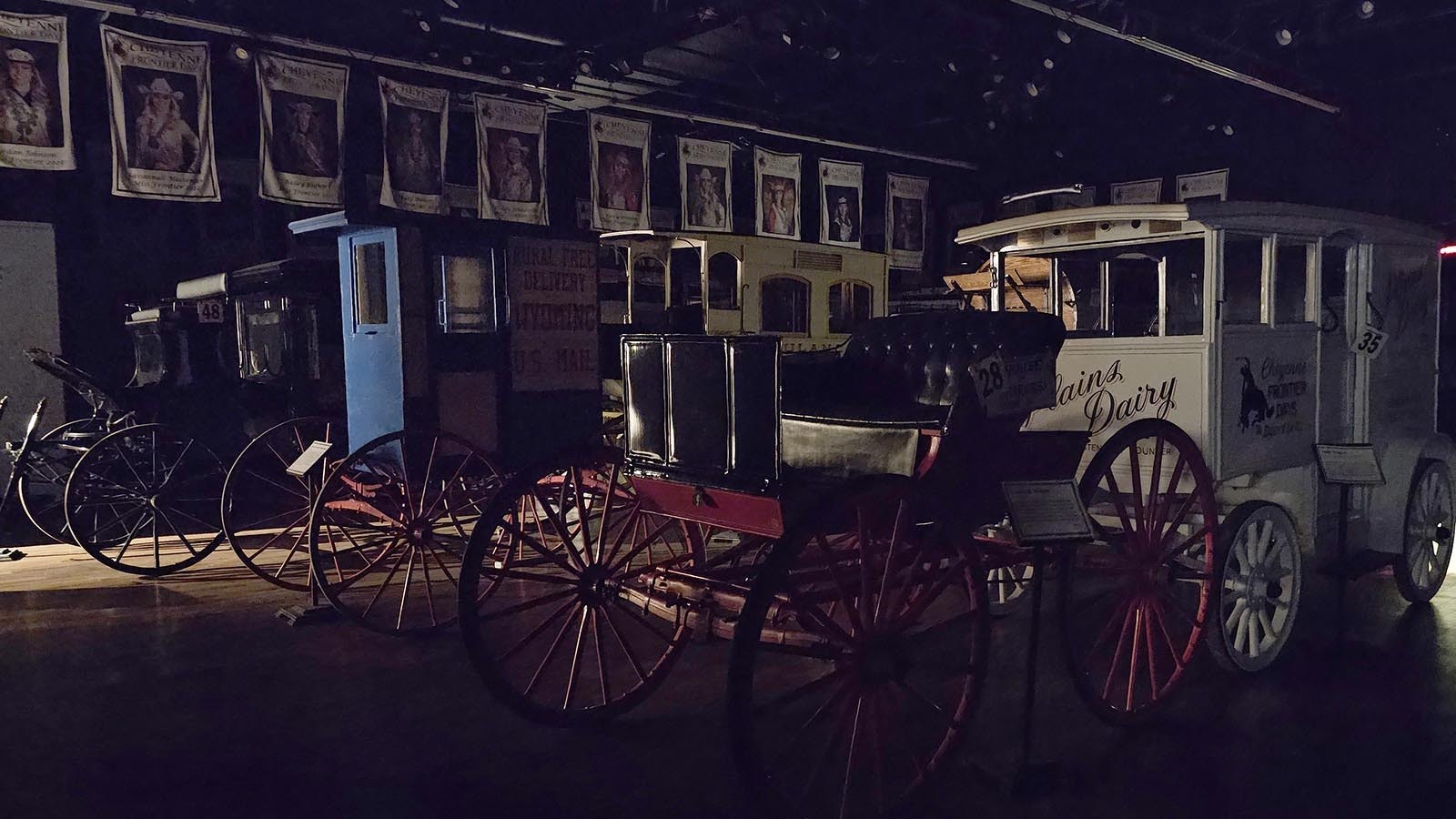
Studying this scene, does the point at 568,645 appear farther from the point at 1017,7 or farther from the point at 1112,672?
the point at 1017,7

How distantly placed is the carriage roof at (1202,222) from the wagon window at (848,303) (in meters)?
4.34

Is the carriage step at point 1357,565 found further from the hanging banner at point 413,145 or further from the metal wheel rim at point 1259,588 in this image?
the hanging banner at point 413,145

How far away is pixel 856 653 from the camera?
2.51 meters

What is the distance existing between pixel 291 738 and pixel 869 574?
1.99 m

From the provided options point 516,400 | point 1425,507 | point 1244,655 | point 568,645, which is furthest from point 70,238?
point 1425,507

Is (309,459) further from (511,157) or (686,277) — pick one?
(686,277)

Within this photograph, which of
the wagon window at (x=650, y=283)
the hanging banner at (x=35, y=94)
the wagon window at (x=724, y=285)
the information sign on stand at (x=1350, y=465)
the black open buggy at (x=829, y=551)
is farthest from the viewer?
the wagon window at (x=650, y=283)

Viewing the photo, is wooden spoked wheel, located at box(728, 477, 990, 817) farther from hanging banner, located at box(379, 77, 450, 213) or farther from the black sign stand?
hanging banner, located at box(379, 77, 450, 213)

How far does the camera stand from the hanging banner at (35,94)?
5.84 metres

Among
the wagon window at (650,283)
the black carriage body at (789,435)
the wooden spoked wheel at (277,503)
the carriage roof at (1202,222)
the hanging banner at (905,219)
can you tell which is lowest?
the wooden spoked wheel at (277,503)

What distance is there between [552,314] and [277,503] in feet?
13.4

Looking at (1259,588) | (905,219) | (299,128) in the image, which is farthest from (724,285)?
(1259,588)

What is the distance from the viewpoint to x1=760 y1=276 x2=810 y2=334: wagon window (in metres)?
8.34

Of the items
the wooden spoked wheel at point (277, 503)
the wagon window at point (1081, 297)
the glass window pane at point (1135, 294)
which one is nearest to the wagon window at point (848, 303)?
the glass window pane at point (1135, 294)
